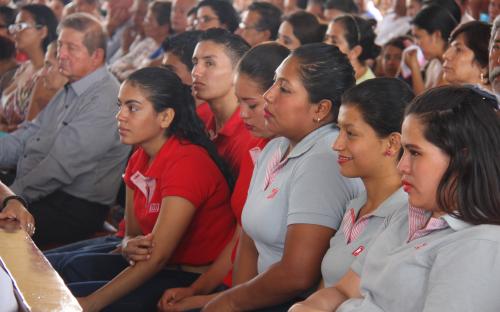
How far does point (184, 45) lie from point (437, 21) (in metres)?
1.52

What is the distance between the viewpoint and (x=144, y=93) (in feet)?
8.73

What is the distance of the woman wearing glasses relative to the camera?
4547 millimetres

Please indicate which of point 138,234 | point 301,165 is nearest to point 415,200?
point 301,165

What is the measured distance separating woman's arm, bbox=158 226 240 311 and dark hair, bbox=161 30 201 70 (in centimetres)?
104

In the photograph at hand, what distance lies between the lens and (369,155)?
73.7 inches

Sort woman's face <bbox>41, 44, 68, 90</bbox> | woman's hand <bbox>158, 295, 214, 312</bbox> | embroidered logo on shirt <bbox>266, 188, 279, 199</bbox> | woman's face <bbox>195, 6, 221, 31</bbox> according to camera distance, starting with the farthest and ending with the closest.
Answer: woman's face <bbox>195, 6, 221, 31</bbox>
woman's face <bbox>41, 44, 68, 90</bbox>
woman's hand <bbox>158, 295, 214, 312</bbox>
embroidered logo on shirt <bbox>266, 188, 279, 199</bbox>

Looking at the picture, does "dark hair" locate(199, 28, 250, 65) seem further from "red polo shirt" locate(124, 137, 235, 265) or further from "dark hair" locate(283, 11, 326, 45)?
"dark hair" locate(283, 11, 326, 45)

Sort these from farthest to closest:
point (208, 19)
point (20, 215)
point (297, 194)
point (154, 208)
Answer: point (208, 19) < point (154, 208) < point (20, 215) < point (297, 194)

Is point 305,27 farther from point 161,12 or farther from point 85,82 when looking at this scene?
point 161,12

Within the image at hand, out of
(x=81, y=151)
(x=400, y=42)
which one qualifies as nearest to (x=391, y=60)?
(x=400, y=42)

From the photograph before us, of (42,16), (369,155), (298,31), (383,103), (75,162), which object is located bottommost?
(75,162)

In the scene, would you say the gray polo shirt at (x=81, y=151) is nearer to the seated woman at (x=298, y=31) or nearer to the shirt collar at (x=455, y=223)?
the seated woman at (x=298, y=31)

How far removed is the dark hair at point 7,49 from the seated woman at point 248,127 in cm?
306

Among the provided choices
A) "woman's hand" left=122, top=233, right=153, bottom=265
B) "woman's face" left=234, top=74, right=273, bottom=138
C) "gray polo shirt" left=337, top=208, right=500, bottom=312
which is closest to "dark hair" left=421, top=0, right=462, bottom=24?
"woman's face" left=234, top=74, right=273, bottom=138
